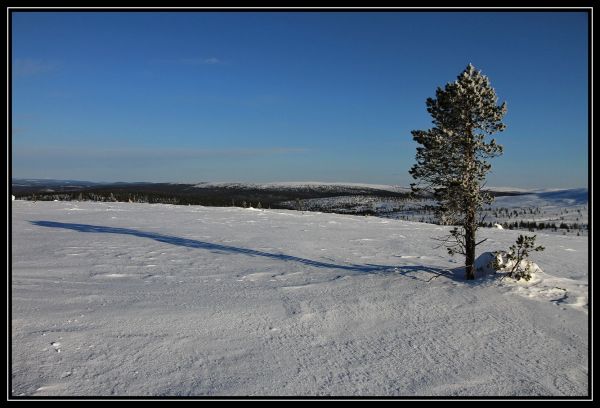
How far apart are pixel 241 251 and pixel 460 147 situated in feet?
34.0

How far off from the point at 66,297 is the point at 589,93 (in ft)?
42.3

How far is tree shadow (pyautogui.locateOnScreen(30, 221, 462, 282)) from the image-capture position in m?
13.9

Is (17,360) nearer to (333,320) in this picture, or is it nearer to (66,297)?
(66,297)

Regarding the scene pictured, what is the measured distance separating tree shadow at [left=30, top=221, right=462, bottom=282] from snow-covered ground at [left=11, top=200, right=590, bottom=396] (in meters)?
0.16

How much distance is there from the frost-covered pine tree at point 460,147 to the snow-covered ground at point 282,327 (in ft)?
7.71

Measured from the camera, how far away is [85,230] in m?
23.1

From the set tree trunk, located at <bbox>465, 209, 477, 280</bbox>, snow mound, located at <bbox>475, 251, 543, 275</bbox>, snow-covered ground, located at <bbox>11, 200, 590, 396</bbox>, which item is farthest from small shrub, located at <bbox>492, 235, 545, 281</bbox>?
tree trunk, located at <bbox>465, 209, 477, 280</bbox>

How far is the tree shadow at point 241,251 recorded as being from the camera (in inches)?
547

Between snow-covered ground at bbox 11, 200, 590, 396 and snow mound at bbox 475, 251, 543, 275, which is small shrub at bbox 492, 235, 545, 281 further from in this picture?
snow-covered ground at bbox 11, 200, 590, 396

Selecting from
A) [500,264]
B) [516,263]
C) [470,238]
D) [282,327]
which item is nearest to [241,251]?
[282,327]

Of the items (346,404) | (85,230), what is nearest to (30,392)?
(346,404)

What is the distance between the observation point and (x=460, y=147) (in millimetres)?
12125

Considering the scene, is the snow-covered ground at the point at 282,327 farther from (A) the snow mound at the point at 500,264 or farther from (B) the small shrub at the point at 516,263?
(A) the snow mound at the point at 500,264


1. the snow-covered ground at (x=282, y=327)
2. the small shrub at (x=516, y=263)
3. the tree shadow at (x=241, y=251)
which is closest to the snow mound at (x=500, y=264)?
the small shrub at (x=516, y=263)
